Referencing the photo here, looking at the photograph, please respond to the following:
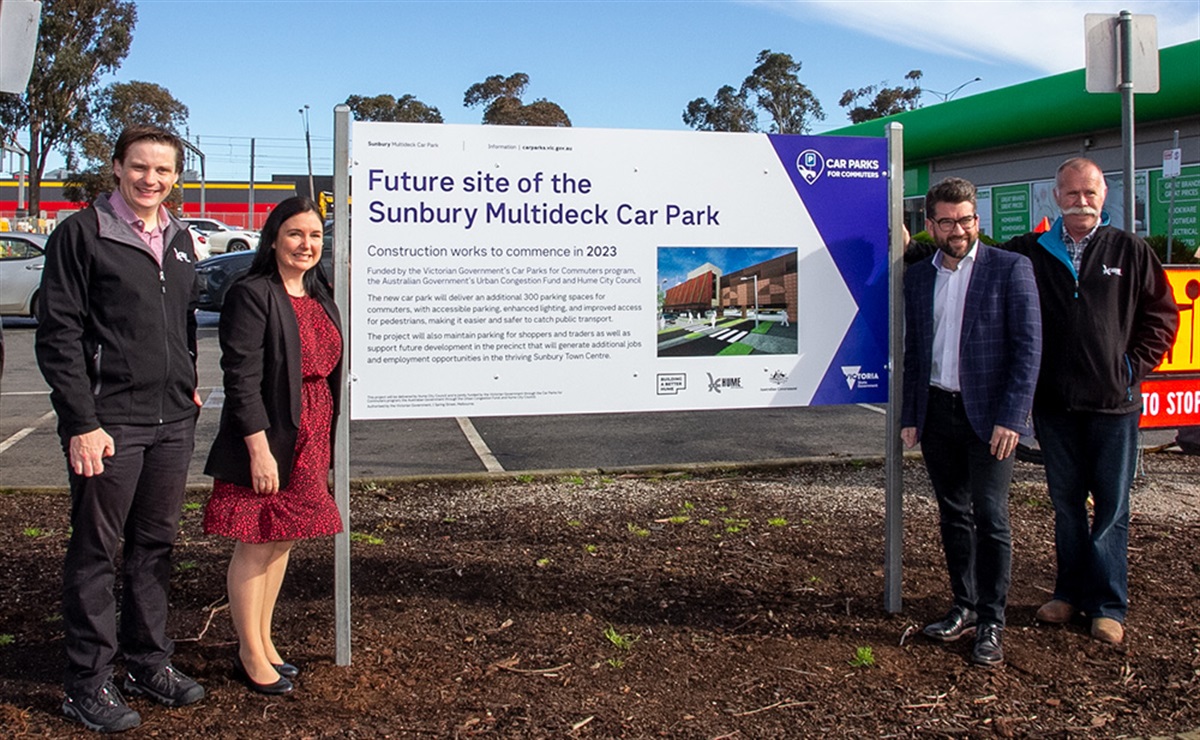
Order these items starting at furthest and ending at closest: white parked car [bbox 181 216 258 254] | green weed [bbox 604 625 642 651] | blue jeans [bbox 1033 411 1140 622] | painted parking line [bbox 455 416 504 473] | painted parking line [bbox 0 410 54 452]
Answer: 1. white parked car [bbox 181 216 258 254]
2. painted parking line [bbox 0 410 54 452]
3. painted parking line [bbox 455 416 504 473]
4. blue jeans [bbox 1033 411 1140 622]
5. green weed [bbox 604 625 642 651]

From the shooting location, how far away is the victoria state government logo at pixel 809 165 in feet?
14.9

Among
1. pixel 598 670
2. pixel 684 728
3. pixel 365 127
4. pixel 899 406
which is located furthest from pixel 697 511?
pixel 365 127

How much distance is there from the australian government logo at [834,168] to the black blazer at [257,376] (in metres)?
2.08

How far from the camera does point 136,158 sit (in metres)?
3.61

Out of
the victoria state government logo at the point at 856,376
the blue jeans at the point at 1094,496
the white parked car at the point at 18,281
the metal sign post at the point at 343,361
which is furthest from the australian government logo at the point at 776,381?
the white parked car at the point at 18,281

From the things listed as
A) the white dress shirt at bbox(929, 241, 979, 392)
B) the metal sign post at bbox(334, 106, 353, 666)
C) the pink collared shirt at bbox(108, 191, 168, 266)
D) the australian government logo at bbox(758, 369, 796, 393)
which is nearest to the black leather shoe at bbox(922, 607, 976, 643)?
the white dress shirt at bbox(929, 241, 979, 392)

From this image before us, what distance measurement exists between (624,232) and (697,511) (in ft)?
8.32

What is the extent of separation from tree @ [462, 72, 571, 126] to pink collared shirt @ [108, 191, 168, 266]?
4607 cm

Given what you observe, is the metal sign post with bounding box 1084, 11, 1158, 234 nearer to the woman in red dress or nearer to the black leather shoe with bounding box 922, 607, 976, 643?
the black leather shoe with bounding box 922, 607, 976, 643

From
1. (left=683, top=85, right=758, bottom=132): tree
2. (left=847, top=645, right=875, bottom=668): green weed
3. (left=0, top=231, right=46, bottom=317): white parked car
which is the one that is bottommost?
(left=847, top=645, right=875, bottom=668): green weed

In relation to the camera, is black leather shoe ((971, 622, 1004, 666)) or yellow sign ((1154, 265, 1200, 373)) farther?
yellow sign ((1154, 265, 1200, 373))

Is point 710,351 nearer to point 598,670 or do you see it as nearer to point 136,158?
point 598,670

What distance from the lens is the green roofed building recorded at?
18406 millimetres

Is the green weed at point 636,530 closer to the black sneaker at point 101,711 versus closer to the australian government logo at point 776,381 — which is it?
the australian government logo at point 776,381
